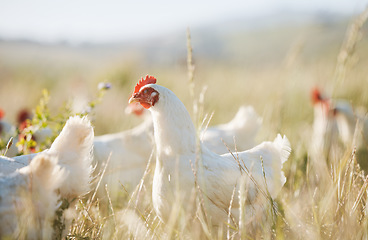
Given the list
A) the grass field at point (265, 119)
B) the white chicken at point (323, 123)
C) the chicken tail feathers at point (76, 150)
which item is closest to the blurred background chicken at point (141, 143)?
the grass field at point (265, 119)

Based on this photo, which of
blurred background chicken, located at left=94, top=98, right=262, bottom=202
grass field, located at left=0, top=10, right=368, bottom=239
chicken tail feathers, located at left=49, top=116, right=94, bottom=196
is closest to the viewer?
grass field, located at left=0, top=10, right=368, bottom=239

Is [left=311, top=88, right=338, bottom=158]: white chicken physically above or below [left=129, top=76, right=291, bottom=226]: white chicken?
below

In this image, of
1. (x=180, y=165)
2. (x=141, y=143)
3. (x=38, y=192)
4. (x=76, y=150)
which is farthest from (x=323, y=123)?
(x=38, y=192)

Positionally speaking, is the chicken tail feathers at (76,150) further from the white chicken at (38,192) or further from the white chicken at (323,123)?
the white chicken at (323,123)

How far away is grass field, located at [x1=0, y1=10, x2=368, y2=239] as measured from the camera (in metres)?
1.84

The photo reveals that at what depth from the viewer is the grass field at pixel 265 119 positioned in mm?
1836

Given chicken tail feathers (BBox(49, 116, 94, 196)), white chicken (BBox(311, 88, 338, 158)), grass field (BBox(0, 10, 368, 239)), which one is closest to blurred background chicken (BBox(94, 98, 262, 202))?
grass field (BBox(0, 10, 368, 239))

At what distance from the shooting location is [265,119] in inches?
189

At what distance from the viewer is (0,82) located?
353 inches

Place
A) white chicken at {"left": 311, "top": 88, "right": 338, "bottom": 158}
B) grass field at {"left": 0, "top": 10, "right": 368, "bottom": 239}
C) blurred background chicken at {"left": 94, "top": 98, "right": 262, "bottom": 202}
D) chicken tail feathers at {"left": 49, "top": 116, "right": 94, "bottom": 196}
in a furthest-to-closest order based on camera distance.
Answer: white chicken at {"left": 311, "top": 88, "right": 338, "bottom": 158}
blurred background chicken at {"left": 94, "top": 98, "right": 262, "bottom": 202}
chicken tail feathers at {"left": 49, "top": 116, "right": 94, "bottom": 196}
grass field at {"left": 0, "top": 10, "right": 368, "bottom": 239}

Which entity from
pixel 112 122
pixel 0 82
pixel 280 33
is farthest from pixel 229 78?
pixel 280 33

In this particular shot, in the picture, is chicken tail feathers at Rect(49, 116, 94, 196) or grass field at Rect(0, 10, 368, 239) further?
chicken tail feathers at Rect(49, 116, 94, 196)

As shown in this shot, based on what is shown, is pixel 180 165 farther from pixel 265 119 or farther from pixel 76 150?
pixel 265 119

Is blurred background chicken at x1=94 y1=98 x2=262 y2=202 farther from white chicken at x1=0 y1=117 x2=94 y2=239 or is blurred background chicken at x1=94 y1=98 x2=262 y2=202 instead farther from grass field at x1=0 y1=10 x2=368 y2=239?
white chicken at x1=0 y1=117 x2=94 y2=239
